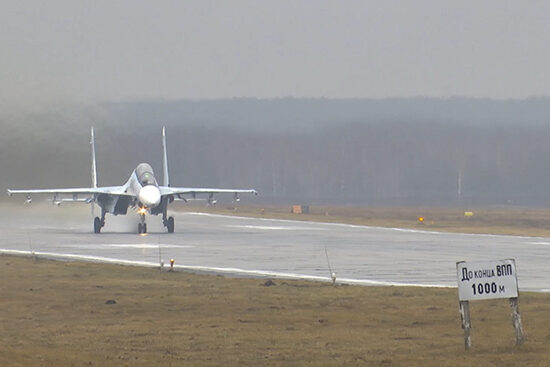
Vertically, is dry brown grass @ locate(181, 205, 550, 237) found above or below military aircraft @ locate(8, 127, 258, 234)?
below

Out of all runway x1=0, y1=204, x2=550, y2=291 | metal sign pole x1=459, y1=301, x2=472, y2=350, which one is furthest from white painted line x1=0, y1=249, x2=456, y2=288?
metal sign pole x1=459, y1=301, x2=472, y2=350

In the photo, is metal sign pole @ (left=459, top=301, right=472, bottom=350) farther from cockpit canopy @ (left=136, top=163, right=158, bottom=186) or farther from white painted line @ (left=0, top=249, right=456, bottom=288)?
cockpit canopy @ (left=136, top=163, right=158, bottom=186)

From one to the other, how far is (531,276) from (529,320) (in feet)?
53.0

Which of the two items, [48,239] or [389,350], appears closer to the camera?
[389,350]

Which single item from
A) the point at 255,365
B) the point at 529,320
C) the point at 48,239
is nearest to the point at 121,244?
the point at 48,239

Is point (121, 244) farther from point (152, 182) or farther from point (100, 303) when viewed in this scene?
point (100, 303)

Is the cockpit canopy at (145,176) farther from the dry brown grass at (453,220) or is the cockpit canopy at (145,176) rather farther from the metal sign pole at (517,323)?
the metal sign pole at (517,323)

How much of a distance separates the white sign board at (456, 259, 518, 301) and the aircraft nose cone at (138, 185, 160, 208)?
54616 millimetres

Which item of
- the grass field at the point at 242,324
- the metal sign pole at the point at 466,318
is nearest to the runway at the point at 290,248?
the grass field at the point at 242,324

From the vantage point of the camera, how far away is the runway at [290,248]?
46.8 metres

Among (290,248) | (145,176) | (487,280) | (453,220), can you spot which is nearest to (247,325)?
(487,280)

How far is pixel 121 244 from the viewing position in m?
66.4

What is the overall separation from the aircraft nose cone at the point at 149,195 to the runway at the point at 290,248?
84.1 inches

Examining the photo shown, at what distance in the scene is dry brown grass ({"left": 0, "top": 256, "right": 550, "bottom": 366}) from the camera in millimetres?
23000
